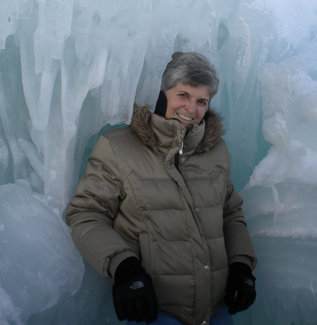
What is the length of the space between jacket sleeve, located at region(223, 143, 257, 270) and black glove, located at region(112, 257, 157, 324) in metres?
0.49

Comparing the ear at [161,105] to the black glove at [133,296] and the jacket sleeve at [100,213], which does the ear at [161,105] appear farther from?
the black glove at [133,296]

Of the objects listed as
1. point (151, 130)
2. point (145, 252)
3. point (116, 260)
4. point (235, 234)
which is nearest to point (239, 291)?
point (235, 234)

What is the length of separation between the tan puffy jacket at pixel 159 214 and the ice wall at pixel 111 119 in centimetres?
18

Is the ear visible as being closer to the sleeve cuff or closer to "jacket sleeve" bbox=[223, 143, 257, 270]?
"jacket sleeve" bbox=[223, 143, 257, 270]

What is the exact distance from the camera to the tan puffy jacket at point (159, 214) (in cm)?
126

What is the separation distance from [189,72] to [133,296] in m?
0.88

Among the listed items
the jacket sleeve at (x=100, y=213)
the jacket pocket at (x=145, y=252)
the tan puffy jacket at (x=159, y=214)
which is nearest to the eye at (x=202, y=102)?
the tan puffy jacket at (x=159, y=214)

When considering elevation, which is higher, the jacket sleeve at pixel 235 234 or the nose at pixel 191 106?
the nose at pixel 191 106

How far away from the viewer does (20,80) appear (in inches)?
58.3

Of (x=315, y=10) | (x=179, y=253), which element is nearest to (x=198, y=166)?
(x=179, y=253)

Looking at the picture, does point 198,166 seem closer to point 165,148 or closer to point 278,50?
point 165,148

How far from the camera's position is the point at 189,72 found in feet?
4.74

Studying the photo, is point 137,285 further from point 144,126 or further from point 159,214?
point 144,126

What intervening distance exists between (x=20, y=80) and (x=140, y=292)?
989mm
